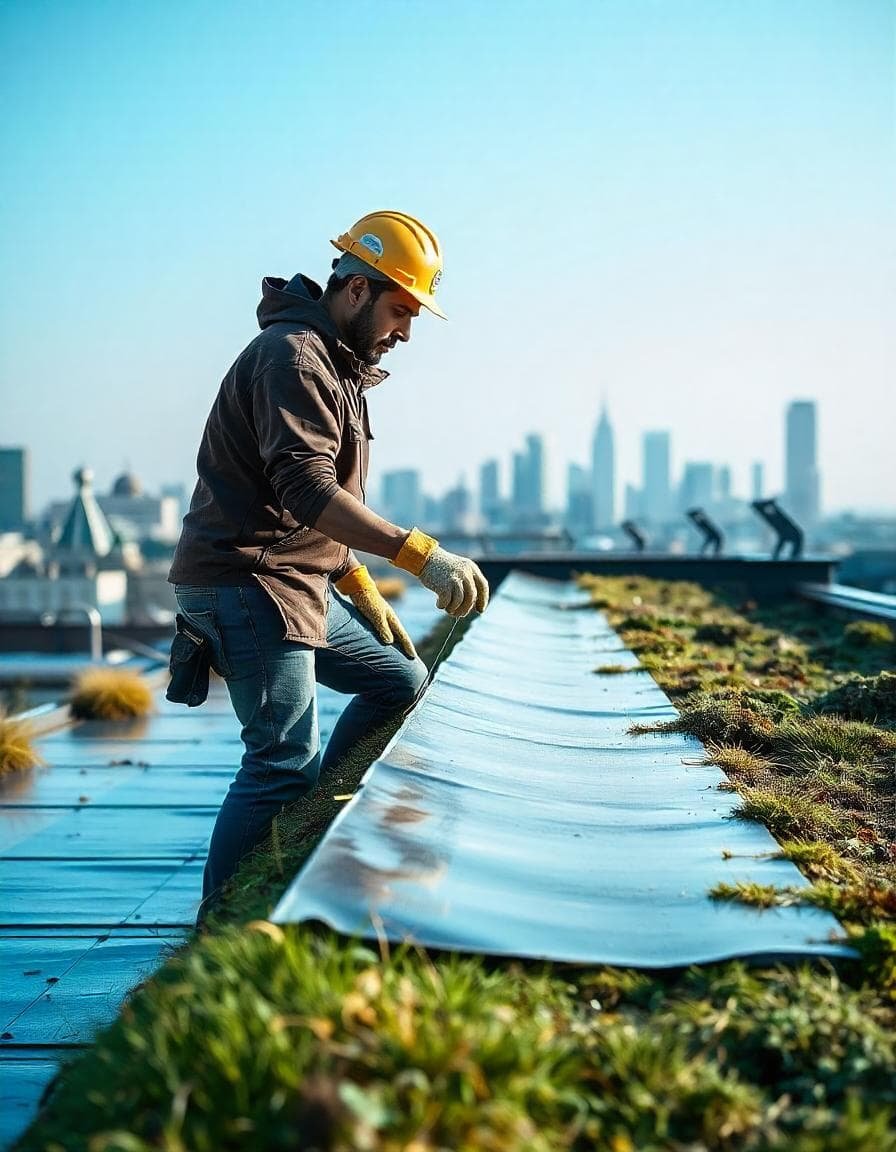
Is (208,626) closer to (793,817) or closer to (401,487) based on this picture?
(793,817)

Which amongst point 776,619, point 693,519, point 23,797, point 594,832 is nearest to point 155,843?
point 23,797

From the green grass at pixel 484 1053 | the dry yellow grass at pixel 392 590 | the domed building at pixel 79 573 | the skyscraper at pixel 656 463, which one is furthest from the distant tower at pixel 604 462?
the green grass at pixel 484 1053

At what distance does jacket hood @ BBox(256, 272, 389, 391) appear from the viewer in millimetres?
4074

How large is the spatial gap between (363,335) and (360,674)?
4.13 feet

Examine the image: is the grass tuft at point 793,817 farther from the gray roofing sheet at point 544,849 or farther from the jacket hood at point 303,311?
the jacket hood at point 303,311

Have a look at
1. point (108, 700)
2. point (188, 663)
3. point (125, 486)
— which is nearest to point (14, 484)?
point (125, 486)

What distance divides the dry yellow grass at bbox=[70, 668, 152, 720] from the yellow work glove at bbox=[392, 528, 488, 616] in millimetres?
5844

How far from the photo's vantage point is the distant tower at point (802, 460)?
127 m

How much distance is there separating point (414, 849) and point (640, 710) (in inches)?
95.3

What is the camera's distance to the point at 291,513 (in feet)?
12.8

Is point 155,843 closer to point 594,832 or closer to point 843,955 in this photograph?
point 594,832

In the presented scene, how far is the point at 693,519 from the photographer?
1703 centimetres

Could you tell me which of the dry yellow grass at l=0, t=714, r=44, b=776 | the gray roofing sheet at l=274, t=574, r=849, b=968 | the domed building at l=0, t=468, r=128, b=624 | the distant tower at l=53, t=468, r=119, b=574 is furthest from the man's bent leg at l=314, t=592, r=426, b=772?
the distant tower at l=53, t=468, r=119, b=574

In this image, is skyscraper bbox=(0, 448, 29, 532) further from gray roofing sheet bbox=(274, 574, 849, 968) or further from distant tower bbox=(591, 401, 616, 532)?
gray roofing sheet bbox=(274, 574, 849, 968)
